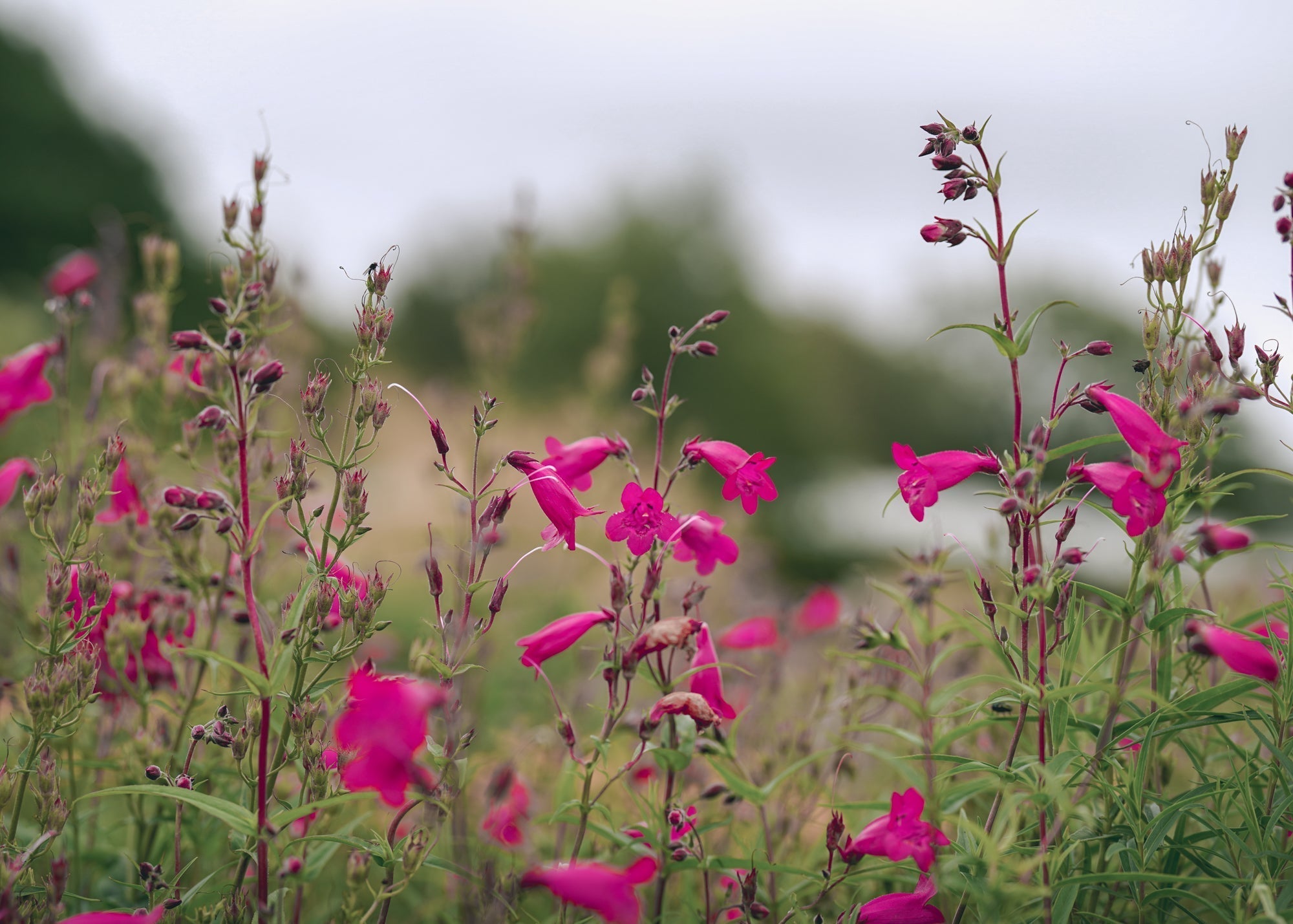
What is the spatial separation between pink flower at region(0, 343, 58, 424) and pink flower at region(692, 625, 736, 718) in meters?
1.75


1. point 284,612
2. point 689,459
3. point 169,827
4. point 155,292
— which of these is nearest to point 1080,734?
point 689,459

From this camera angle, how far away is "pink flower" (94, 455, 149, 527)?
2498 mm

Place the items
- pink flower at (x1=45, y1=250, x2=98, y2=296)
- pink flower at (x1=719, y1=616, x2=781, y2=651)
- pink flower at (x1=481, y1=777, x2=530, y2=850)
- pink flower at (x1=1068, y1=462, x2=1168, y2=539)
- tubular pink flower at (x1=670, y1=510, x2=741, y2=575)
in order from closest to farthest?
1. pink flower at (x1=1068, y1=462, x2=1168, y2=539)
2. tubular pink flower at (x1=670, y1=510, x2=741, y2=575)
3. pink flower at (x1=481, y1=777, x2=530, y2=850)
4. pink flower at (x1=45, y1=250, x2=98, y2=296)
5. pink flower at (x1=719, y1=616, x2=781, y2=651)

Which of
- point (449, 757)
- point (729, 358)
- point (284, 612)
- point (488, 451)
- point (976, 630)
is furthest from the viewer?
point (729, 358)

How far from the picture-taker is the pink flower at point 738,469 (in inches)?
79.1

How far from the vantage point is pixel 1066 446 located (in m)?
1.79

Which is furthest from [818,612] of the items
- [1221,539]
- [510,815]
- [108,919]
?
[108,919]

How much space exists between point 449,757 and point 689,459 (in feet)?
2.64

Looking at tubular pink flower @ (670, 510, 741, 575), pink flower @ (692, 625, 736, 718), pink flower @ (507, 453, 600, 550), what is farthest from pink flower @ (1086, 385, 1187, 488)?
pink flower @ (507, 453, 600, 550)

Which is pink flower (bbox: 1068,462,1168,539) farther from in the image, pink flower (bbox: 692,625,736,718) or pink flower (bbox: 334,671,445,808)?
pink flower (bbox: 334,671,445,808)

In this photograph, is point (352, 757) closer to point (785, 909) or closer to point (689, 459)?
point (689, 459)

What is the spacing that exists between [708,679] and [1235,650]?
3.32 feet

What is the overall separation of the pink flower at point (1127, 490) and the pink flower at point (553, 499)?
0.97 m

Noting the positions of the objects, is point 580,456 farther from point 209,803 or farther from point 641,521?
point 209,803
